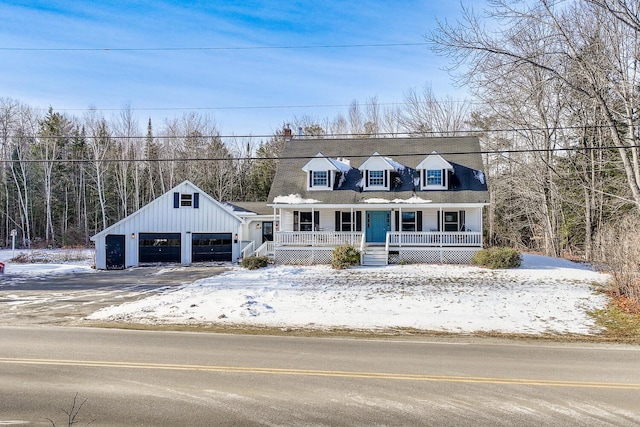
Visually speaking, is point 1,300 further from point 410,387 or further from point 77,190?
point 77,190

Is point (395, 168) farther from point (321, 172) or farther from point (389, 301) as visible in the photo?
point (389, 301)

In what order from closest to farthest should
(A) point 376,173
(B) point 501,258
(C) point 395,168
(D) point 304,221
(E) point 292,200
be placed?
(B) point 501,258 → (E) point 292,200 → (A) point 376,173 → (C) point 395,168 → (D) point 304,221

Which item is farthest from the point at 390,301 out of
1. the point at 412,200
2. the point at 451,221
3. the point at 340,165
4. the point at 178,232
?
the point at 178,232

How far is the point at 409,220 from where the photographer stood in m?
27.0

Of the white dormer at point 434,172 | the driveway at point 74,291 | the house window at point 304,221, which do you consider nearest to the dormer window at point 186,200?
the driveway at point 74,291

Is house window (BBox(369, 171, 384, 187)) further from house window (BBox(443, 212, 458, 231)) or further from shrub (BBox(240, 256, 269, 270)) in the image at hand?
shrub (BBox(240, 256, 269, 270))

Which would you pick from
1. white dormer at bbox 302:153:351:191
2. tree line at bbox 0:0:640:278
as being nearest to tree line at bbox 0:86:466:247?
tree line at bbox 0:0:640:278

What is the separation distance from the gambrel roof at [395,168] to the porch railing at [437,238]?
73.3 inches

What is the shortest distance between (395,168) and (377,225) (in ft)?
12.2

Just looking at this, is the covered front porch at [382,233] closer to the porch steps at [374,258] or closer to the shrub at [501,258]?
the porch steps at [374,258]

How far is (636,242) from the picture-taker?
13.7m

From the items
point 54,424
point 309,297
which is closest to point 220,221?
point 309,297

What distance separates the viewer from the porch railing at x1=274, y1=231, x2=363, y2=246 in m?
25.9

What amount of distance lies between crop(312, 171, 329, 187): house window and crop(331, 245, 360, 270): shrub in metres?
5.16
